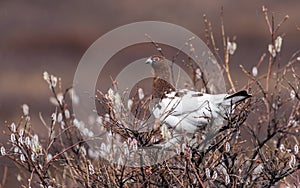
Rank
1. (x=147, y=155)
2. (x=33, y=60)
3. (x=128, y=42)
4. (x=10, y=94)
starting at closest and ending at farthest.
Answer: (x=147, y=155) → (x=128, y=42) → (x=10, y=94) → (x=33, y=60)

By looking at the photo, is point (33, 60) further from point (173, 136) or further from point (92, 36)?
point (173, 136)

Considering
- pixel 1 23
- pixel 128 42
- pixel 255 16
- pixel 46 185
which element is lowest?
pixel 46 185

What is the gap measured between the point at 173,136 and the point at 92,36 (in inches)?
128

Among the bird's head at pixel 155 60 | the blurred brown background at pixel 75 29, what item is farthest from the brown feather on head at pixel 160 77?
the blurred brown background at pixel 75 29

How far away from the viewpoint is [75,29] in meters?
4.48

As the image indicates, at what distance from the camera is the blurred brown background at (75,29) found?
13.7ft

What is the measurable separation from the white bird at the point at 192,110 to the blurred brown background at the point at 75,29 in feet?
9.15

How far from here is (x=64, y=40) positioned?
4.50m

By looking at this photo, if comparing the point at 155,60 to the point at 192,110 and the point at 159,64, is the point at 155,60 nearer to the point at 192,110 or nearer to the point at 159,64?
the point at 159,64

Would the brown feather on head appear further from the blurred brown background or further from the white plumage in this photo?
the blurred brown background

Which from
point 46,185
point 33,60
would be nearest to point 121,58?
point 33,60

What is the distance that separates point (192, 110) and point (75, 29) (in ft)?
10.9

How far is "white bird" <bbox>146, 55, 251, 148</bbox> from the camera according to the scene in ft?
3.93

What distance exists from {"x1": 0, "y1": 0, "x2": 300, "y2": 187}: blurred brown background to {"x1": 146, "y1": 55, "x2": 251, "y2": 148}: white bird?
2.79 metres
